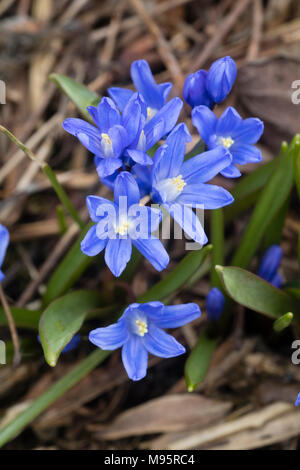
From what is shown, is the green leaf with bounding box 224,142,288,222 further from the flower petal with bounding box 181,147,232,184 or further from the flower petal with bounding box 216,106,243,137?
the flower petal with bounding box 181,147,232,184

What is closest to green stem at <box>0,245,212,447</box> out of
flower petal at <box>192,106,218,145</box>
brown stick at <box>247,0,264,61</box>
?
flower petal at <box>192,106,218,145</box>

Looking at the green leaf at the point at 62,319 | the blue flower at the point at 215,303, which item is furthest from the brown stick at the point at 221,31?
the green leaf at the point at 62,319

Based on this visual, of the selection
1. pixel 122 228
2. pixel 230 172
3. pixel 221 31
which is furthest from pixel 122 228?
pixel 221 31

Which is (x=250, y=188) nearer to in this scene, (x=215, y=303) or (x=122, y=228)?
(x=215, y=303)

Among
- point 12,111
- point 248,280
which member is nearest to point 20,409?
point 248,280
